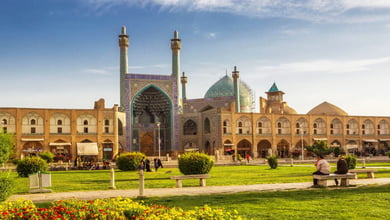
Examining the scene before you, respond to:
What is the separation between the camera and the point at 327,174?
1412cm

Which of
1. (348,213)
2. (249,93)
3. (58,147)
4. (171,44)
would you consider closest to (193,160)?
(348,213)

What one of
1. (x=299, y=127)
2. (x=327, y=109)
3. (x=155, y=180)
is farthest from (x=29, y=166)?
(x=327, y=109)

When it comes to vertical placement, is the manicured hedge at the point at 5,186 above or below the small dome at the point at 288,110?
below

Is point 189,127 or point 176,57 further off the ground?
point 176,57

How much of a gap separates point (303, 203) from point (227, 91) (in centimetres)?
5637

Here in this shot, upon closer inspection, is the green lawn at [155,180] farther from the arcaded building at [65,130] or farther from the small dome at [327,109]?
the small dome at [327,109]

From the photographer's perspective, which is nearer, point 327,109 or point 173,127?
point 173,127

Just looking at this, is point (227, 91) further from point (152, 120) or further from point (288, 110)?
point (152, 120)

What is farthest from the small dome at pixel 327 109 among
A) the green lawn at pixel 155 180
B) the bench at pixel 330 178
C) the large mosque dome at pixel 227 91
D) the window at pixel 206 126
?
the bench at pixel 330 178

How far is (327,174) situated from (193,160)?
6306 millimetres

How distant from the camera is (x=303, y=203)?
34.5ft

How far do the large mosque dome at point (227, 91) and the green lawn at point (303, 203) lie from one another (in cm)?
5345

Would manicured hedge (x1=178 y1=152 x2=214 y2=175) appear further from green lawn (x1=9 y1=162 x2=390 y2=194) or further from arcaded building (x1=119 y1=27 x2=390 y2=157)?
arcaded building (x1=119 y1=27 x2=390 y2=157)

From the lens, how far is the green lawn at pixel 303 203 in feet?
29.8
